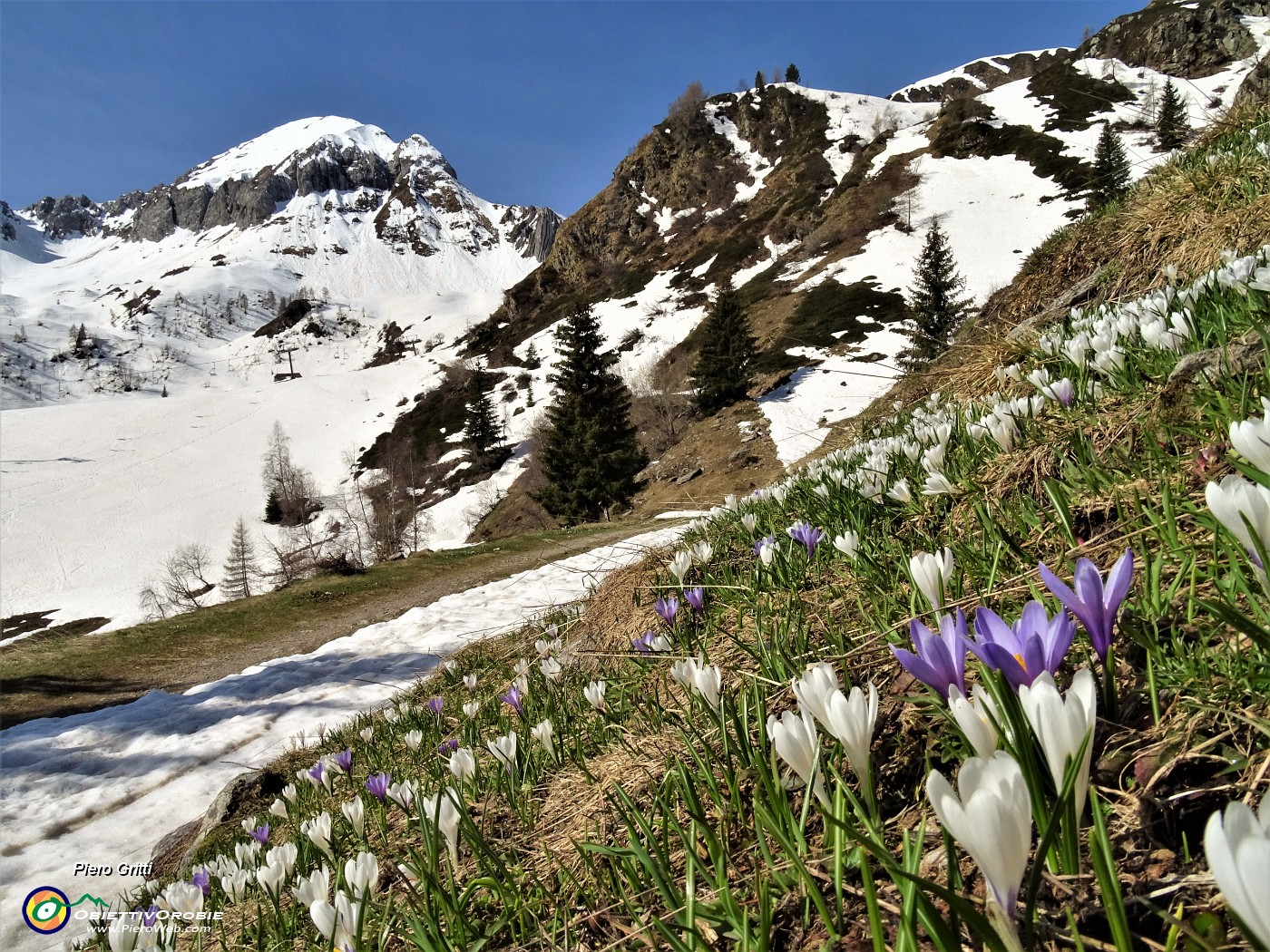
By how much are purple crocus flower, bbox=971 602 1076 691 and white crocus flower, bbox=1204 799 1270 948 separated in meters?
0.32

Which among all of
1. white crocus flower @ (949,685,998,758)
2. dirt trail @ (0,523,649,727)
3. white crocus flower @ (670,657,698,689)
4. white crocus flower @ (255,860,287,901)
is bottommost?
white crocus flower @ (255,860,287,901)

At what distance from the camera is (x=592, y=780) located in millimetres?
1966

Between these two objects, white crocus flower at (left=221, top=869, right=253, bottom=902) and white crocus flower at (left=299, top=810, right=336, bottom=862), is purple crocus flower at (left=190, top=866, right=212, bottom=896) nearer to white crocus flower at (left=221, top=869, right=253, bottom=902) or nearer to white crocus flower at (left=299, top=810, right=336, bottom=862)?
white crocus flower at (left=221, top=869, right=253, bottom=902)

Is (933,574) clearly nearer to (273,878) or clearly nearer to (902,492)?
(902,492)

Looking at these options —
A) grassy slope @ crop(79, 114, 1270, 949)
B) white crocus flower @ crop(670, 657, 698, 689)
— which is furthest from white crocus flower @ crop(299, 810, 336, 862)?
white crocus flower @ crop(670, 657, 698, 689)

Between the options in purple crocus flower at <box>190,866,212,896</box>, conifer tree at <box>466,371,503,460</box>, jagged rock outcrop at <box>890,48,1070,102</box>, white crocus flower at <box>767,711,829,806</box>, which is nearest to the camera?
white crocus flower at <box>767,711,829,806</box>

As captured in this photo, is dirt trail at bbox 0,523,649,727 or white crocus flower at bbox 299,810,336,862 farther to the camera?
dirt trail at bbox 0,523,649,727

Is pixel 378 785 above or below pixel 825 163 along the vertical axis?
below

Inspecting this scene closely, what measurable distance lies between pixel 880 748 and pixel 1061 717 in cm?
78

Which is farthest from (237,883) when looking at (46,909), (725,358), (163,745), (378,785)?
(725,358)

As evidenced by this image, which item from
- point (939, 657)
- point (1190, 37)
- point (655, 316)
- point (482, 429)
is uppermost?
point (1190, 37)

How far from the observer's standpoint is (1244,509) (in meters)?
0.87

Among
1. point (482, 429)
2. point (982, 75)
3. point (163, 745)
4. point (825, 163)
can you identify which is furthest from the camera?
point (982, 75)

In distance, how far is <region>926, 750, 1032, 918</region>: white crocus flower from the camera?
0.63 m
